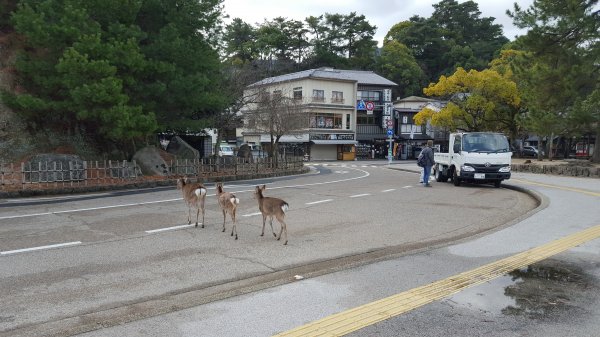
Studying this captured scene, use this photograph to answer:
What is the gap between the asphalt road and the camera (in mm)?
4359

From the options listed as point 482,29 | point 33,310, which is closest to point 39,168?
point 33,310

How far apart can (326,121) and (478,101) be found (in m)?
20.7

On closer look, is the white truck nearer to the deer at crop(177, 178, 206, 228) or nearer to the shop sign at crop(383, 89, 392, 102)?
the deer at crop(177, 178, 206, 228)

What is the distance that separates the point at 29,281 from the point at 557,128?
2561 cm

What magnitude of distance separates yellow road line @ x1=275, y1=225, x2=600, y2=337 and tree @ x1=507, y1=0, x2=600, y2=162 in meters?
19.0

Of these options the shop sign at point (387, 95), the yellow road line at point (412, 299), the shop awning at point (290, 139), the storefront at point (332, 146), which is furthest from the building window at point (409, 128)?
the yellow road line at point (412, 299)

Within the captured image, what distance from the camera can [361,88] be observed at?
2151 inches

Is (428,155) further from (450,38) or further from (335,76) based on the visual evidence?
(450,38)

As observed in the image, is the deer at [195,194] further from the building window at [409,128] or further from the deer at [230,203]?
the building window at [409,128]

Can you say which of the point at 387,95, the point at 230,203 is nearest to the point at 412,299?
the point at 230,203

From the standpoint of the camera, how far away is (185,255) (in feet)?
21.6

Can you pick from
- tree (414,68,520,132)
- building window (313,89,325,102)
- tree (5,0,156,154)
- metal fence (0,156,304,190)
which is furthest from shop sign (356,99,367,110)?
tree (5,0,156,154)

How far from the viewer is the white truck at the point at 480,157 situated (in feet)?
53.2

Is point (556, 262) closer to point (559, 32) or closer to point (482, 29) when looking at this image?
point (559, 32)
